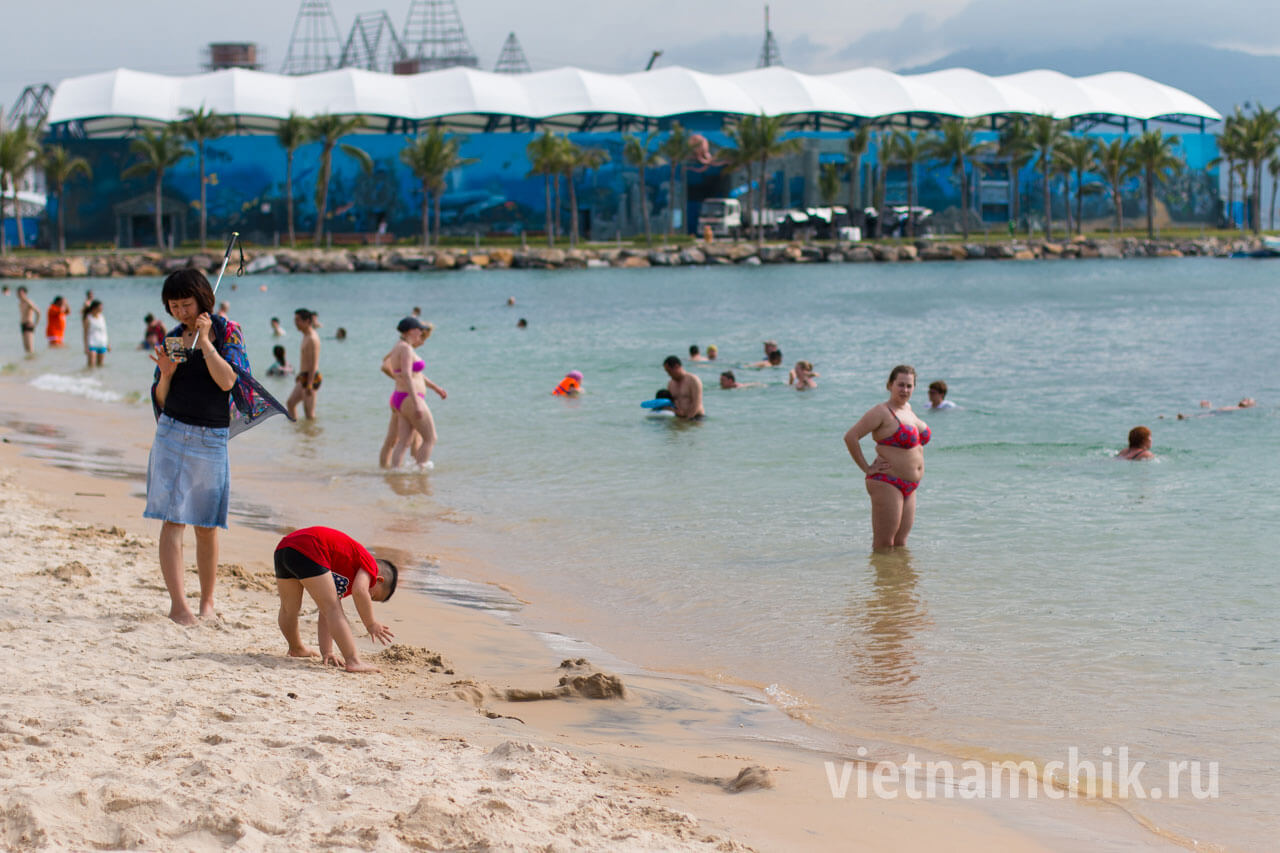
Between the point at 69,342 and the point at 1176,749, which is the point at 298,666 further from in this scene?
the point at 69,342

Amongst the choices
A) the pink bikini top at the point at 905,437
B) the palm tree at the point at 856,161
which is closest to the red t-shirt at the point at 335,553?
the pink bikini top at the point at 905,437

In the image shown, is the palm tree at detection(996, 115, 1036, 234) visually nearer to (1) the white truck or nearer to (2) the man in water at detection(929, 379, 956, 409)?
(1) the white truck

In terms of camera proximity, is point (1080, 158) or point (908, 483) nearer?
point (908, 483)

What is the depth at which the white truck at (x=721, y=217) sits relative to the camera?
83.0m

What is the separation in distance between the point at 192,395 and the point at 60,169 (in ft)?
254

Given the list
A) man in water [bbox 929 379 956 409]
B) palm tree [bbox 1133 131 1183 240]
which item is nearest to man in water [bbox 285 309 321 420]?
man in water [bbox 929 379 956 409]

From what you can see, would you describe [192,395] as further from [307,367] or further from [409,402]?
[307,367]

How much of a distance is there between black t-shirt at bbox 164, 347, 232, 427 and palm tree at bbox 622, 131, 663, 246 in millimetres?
74962

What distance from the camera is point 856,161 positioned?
3356 inches

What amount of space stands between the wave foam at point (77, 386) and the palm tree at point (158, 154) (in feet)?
189

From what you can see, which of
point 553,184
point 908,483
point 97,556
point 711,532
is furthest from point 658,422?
point 553,184

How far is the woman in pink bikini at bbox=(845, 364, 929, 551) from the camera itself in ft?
25.0

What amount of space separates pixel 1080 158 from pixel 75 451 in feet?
278

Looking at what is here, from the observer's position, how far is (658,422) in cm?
1561
